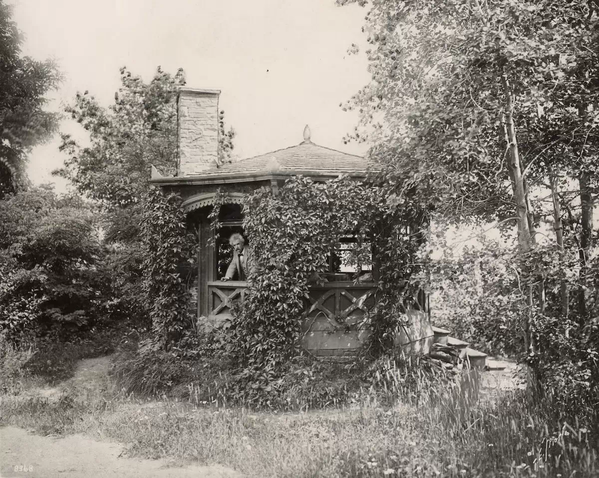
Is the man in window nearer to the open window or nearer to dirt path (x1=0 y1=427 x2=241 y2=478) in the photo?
the open window

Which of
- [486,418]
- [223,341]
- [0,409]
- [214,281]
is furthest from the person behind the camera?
[214,281]

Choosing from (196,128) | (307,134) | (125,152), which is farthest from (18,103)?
(307,134)

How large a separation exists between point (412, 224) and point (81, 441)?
6086 millimetres

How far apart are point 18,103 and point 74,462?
1087 cm

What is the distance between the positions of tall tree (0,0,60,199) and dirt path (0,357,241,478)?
8.63 m

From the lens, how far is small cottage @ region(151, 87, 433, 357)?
8.76m

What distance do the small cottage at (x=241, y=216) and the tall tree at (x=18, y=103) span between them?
183 inches

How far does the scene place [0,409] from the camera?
7473 millimetres

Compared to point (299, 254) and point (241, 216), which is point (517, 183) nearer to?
point (299, 254)

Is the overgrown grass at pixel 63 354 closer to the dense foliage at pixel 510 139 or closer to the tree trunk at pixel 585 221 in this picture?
the dense foliage at pixel 510 139

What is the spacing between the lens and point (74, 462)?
218 inches

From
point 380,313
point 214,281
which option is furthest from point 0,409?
point 380,313

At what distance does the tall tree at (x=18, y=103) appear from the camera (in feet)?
Result: 41.6

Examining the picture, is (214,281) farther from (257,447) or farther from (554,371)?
(554,371)
